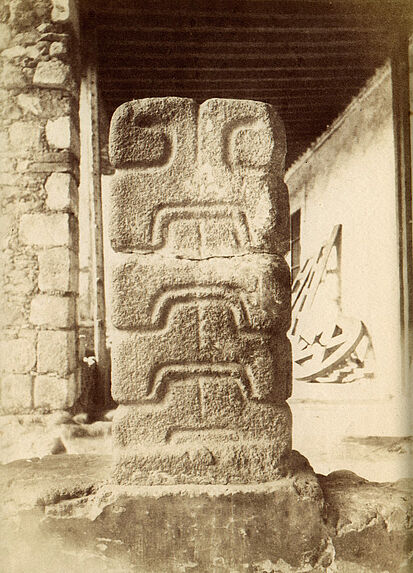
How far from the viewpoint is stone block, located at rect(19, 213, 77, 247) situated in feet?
13.4

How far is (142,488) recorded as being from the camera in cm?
188

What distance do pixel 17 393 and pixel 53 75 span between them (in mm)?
2482

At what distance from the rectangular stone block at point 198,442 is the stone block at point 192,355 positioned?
51mm

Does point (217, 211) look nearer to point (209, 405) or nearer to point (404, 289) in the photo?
point (209, 405)

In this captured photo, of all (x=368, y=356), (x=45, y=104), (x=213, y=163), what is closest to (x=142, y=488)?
(x=213, y=163)

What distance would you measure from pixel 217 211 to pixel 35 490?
4.05ft

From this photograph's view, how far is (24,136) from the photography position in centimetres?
412

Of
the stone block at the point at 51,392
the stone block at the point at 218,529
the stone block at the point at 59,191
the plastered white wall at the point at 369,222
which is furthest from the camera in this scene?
the plastered white wall at the point at 369,222

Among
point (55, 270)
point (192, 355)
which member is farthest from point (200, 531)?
point (55, 270)

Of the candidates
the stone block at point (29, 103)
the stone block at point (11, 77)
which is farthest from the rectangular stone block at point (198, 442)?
the stone block at point (11, 77)

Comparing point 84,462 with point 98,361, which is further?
point 98,361

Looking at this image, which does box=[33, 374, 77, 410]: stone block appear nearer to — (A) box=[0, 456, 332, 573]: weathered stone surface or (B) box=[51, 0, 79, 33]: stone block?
(A) box=[0, 456, 332, 573]: weathered stone surface

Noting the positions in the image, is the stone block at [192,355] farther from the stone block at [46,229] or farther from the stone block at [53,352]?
the stone block at [46,229]

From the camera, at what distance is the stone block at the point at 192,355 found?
1.91 meters
